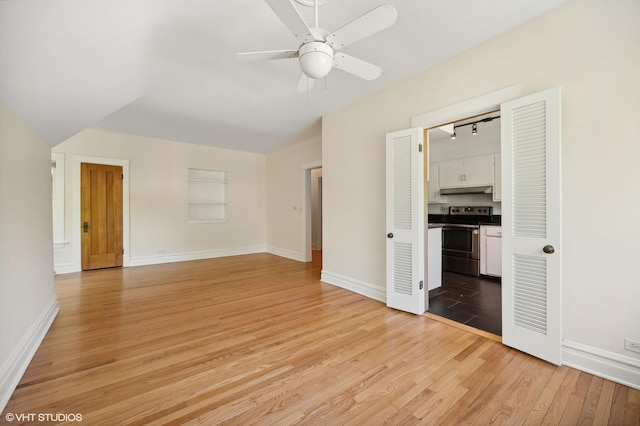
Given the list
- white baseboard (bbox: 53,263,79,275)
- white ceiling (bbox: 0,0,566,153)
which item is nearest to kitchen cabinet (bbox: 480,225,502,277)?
white ceiling (bbox: 0,0,566,153)

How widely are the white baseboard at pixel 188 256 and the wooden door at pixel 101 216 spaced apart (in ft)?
1.23

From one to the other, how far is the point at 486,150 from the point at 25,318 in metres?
6.62

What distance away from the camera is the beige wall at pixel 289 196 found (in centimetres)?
590

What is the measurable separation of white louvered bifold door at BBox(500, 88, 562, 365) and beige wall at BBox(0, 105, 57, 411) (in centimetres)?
365

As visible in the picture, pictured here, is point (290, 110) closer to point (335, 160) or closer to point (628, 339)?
point (335, 160)

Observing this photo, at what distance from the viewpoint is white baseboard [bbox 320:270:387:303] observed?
3361 mm

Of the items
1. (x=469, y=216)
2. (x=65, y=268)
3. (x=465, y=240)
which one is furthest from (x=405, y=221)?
(x=65, y=268)

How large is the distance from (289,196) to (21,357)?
4.95 metres

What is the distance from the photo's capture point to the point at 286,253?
6.45 m

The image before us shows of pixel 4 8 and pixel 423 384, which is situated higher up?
pixel 4 8

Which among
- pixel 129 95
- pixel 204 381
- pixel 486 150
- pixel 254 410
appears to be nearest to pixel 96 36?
pixel 129 95

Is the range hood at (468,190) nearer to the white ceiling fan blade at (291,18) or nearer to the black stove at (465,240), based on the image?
the black stove at (465,240)

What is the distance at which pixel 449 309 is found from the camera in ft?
10.0

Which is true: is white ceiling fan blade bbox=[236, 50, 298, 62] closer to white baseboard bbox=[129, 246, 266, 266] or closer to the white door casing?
the white door casing
